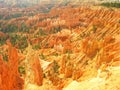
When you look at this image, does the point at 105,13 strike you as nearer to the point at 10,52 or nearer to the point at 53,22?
the point at 53,22

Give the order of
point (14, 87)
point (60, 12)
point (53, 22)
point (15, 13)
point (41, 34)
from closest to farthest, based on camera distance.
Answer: point (14, 87), point (41, 34), point (53, 22), point (60, 12), point (15, 13)

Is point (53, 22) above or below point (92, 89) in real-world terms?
below

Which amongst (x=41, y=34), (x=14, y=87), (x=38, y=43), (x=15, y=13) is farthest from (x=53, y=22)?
(x=14, y=87)

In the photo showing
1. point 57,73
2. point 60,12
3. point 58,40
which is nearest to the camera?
point 57,73

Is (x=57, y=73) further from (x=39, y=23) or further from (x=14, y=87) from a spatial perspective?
(x=39, y=23)

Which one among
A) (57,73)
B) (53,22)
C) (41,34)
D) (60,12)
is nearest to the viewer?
(57,73)

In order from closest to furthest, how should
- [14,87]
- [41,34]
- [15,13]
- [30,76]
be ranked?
[14,87] < [30,76] < [41,34] < [15,13]

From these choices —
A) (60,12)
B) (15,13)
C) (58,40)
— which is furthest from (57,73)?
(15,13)

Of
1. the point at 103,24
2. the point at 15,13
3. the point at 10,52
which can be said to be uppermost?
the point at 10,52

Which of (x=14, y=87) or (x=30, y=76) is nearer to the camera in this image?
(x=14, y=87)
